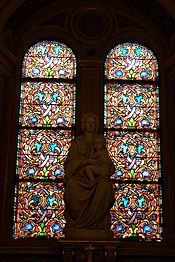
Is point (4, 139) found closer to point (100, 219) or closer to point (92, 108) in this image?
point (92, 108)

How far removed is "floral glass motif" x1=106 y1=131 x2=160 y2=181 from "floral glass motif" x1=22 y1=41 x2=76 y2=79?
1.42 m

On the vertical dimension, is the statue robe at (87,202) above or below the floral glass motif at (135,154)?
below

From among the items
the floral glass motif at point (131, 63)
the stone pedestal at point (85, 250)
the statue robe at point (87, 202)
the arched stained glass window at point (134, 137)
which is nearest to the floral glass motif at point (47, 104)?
the arched stained glass window at point (134, 137)

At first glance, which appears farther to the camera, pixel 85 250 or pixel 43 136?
pixel 43 136

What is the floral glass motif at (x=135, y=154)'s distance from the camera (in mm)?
10492

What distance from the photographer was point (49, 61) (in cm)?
1132

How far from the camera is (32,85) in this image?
36.4 feet

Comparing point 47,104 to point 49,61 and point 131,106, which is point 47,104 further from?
point 131,106

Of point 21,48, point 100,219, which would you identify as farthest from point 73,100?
point 100,219

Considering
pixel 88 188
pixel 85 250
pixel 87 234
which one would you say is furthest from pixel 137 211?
pixel 85 250

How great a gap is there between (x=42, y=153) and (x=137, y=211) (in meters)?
1.79

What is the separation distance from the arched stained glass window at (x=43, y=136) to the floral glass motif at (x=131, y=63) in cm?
67

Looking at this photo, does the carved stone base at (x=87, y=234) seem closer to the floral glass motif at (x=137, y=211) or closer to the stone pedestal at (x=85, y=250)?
the stone pedestal at (x=85, y=250)

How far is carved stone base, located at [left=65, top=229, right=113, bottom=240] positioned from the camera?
8.88 m
